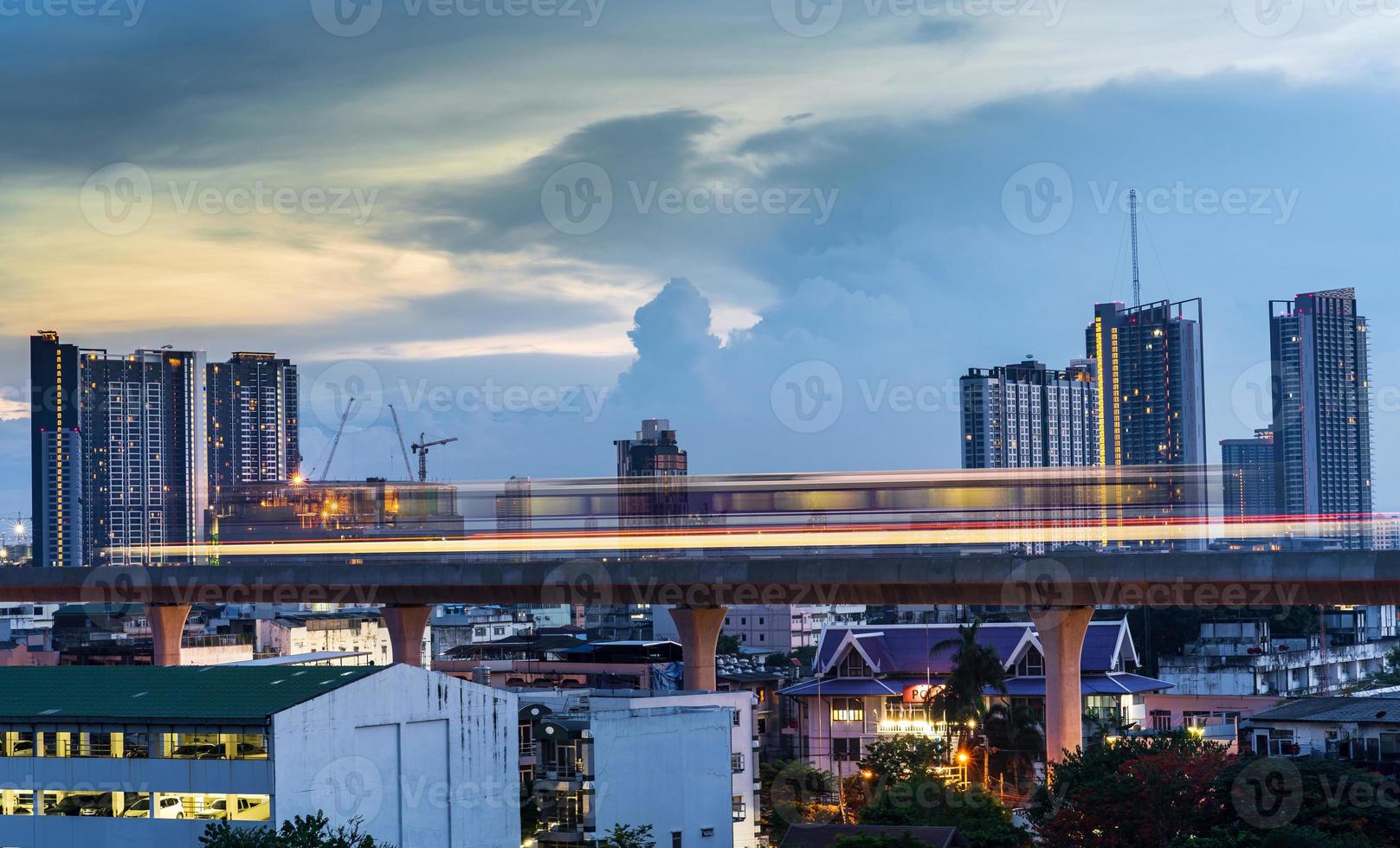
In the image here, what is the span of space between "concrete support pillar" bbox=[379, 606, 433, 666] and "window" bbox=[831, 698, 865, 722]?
19.9 metres

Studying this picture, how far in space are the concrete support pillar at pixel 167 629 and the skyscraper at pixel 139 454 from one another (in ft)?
437

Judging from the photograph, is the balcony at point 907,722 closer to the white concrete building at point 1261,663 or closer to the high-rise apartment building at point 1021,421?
the white concrete building at point 1261,663

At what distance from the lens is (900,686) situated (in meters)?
62.6

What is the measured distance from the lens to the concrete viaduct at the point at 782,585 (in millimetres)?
35094

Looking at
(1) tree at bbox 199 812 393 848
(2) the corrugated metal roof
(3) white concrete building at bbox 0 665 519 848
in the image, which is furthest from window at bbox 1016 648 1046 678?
(1) tree at bbox 199 812 393 848

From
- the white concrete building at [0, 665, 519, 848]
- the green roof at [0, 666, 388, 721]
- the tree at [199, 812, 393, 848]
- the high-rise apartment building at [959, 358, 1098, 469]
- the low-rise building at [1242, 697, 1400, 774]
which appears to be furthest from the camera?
the high-rise apartment building at [959, 358, 1098, 469]

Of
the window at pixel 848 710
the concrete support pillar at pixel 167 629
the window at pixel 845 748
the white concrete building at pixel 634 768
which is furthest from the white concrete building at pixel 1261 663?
the concrete support pillar at pixel 167 629

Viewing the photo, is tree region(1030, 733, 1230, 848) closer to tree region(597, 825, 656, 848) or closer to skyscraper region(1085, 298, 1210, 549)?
tree region(597, 825, 656, 848)

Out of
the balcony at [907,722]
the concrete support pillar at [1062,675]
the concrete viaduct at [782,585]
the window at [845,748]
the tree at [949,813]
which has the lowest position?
the window at [845,748]

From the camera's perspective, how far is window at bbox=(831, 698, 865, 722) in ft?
202

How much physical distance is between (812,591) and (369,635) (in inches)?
2267

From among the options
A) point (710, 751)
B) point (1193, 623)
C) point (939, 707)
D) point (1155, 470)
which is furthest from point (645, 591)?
point (1193, 623)

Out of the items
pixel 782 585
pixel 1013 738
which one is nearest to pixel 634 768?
pixel 782 585

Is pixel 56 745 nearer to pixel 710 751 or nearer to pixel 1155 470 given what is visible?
pixel 710 751
